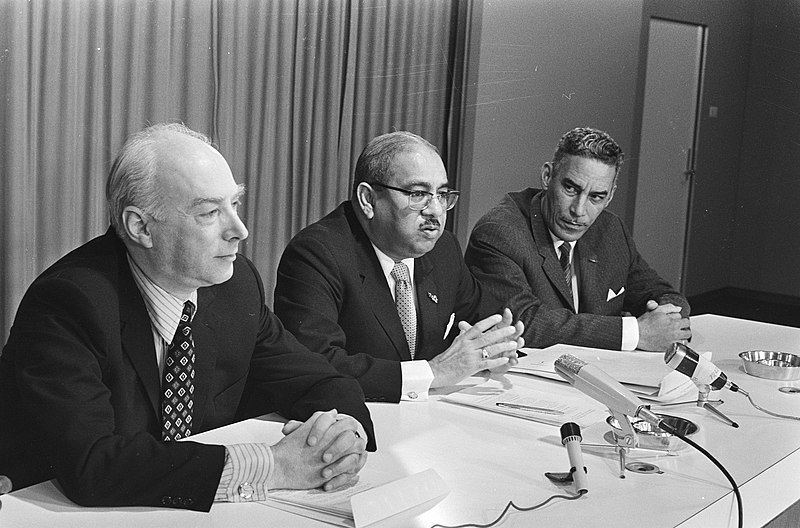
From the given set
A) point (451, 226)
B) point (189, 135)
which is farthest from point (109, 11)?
point (451, 226)

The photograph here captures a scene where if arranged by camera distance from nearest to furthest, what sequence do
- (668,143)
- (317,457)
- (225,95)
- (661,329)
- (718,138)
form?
(317,457) < (661,329) < (225,95) < (668,143) < (718,138)

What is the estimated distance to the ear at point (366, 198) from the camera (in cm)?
279

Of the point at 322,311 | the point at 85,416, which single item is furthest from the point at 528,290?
the point at 85,416

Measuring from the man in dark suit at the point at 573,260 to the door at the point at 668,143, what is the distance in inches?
133

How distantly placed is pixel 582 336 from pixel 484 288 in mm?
356

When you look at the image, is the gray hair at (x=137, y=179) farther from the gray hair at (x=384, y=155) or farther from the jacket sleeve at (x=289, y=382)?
the gray hair at (x=384, y=155)

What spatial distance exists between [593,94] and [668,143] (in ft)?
2.97

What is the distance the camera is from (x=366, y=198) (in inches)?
110

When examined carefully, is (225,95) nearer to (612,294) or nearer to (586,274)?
(586,274)

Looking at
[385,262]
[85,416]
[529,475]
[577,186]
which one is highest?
[577,186]

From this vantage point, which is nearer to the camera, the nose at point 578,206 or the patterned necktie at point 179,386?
the patterned necktie at point 179,386

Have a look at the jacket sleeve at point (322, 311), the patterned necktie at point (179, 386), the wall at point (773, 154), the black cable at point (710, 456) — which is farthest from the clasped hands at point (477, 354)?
the wall at point (773, 154)

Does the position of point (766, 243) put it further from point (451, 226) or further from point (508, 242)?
point (508, 242)

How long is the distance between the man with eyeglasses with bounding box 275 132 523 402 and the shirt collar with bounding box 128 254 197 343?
0.59 meters
